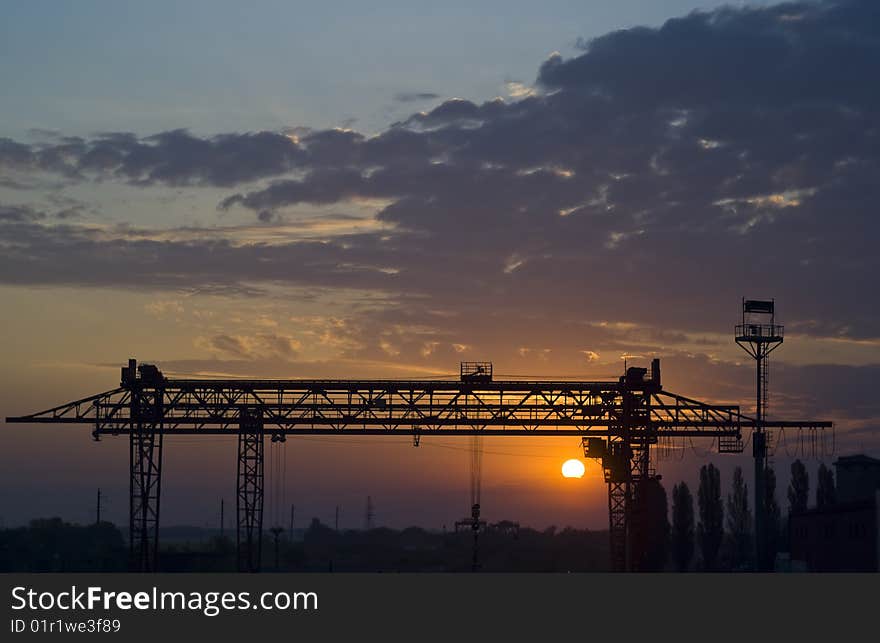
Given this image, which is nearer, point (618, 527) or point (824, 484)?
point (618, 527)

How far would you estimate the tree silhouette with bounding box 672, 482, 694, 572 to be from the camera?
121438mm

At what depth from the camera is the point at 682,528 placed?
4843 inches

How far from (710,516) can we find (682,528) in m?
3.03

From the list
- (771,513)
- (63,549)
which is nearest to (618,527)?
(771,513)

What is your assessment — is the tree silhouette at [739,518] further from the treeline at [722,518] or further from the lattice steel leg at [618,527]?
the lattice steel leg at [618,527]

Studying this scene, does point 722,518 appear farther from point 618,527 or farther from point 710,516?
point 618,527

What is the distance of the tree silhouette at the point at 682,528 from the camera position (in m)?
121

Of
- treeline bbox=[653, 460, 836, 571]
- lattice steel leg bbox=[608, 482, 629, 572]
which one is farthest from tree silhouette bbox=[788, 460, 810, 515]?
lattice steel leg bbox=[608, 482, 629, 572]

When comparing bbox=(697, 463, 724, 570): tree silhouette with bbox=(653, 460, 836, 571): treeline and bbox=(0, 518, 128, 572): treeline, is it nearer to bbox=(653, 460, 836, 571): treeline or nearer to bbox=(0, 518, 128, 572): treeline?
bbox=(653, 460, 836, 571): treeline

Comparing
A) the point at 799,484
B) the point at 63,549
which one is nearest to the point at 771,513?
the point at 799,484

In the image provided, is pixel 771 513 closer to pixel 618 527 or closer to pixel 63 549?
pixel 618 527

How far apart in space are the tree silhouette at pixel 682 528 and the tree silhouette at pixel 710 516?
3.54 ft

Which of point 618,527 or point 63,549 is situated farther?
point 63,549
